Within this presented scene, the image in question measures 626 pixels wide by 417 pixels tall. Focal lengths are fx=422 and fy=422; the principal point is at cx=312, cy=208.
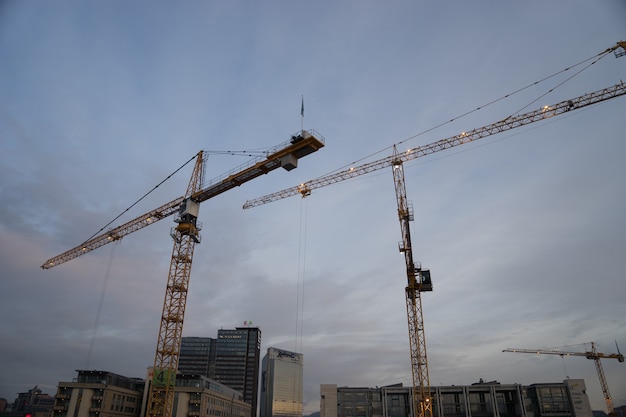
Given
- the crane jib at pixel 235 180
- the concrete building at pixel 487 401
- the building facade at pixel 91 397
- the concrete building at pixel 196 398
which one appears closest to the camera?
the crane jib at pixel 235 180

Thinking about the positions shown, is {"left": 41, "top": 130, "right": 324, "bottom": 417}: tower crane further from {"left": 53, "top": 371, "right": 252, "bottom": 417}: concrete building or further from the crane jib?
{"left": 53, "top": 371, "right": 252, "bottom": 417}: concrete building

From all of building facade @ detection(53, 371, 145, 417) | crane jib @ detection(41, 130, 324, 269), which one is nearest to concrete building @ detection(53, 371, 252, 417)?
building facade @ detection(53, 371, 145, 417)

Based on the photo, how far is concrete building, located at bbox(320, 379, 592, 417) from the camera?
97938 mm

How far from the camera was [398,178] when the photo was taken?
3216 inches

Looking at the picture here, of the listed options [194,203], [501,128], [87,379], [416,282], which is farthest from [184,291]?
[501,128]

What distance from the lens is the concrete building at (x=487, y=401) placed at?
97938mm

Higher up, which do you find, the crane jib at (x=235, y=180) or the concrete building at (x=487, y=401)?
the crane jib at (x=235, y=180)

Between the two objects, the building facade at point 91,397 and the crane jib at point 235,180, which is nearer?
the crane jib at point 235,180

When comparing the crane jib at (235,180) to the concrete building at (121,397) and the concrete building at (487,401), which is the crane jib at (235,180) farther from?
the concrete building at (487,401)

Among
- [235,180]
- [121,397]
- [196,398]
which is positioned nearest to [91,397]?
[121,397]

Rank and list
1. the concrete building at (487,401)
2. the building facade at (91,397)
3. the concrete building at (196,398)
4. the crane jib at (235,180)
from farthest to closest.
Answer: the concrete building at (196,398), the concrete building at (487,401), the building facade at (91,397), the crane jib at (235,180)

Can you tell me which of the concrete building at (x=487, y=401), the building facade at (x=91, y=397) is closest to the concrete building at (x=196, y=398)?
the building facade at (x=91, y=397)

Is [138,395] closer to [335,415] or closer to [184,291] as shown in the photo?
[335,415]

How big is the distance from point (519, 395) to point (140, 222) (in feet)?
305
